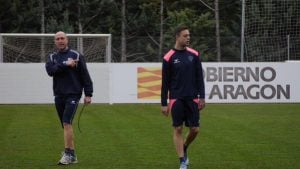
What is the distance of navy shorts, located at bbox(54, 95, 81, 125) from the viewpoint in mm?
11727

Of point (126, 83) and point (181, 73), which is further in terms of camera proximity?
point (126, 83)

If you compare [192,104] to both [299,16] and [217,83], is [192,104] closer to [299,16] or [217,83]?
[217,83]

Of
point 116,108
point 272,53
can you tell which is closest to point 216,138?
point 116,108

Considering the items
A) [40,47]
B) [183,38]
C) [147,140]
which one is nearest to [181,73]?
[183,38]

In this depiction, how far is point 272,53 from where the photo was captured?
36.0 meters

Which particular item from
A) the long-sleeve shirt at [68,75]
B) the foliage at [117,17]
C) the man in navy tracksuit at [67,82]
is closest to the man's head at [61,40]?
the man in navy tracksuit at [67,82]

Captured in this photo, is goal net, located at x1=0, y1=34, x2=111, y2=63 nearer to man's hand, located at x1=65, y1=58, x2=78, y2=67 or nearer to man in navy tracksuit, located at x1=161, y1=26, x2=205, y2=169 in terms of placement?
man's hand, located at x1=65, y1=58, x2=78, y2=67

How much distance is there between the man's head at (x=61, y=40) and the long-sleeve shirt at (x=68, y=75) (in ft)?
0.34

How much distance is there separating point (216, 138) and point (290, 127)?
3.05 m

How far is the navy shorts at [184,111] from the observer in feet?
35.9

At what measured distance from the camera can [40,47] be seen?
2903cm

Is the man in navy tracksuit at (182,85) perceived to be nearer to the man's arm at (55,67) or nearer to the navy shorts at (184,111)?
the navy shorts at (184,111)

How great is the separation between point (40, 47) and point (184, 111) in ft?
61.2

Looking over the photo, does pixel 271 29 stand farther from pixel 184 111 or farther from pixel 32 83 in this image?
pixel 184 111
